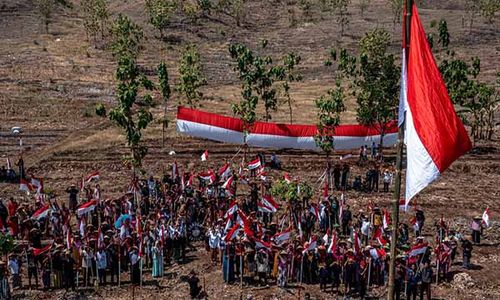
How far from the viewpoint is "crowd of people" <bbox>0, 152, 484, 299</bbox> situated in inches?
965

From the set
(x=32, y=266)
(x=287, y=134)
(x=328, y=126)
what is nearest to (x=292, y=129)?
(x=287, y=134)

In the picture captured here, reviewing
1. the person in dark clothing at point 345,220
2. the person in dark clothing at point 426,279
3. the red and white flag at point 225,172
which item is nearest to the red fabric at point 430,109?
the person in dark clothing at point 426,279

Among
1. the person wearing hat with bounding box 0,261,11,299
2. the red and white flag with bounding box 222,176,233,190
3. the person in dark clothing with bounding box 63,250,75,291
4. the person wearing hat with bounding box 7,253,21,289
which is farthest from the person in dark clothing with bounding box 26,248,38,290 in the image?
the red and white flag with bounding box 222,176,233,190

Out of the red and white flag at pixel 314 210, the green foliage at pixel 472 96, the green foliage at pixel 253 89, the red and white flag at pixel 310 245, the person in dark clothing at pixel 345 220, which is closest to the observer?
the red and white flag at pixel 310 245

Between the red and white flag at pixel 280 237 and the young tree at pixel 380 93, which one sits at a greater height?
the young tree at pixel 380 93

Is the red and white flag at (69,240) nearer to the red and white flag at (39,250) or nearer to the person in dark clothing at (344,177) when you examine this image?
the red and white flag at (39,250)

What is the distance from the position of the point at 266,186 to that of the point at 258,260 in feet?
36.2

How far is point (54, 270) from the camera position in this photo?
24.5 m

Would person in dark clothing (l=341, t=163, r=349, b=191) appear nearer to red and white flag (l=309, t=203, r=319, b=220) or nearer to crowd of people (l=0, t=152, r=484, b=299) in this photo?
crowd of people (l=0, t=152, r=484, b=299)

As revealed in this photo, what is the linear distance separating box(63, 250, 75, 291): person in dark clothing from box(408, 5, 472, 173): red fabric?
17073mm

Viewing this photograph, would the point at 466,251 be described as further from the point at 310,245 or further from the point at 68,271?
the point at 68,271

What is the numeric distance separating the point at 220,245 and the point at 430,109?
16.9m

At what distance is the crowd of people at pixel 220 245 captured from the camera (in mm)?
24516

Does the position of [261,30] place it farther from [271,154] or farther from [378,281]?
[378,281]
